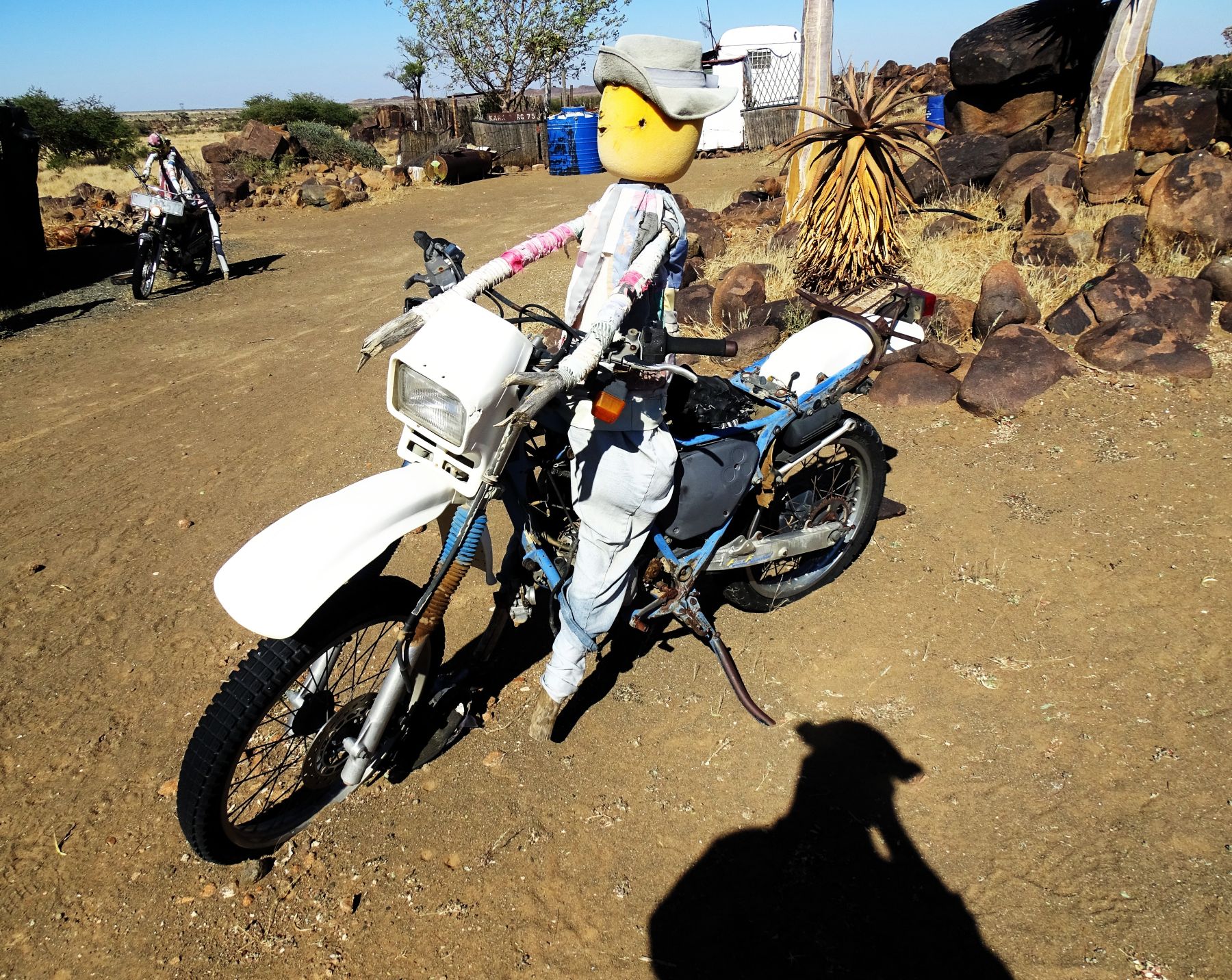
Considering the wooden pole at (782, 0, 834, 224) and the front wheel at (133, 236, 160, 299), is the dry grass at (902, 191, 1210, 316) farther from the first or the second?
the front wheel at (133, 236, 160, 299)

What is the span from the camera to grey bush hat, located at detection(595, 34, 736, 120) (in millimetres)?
2283

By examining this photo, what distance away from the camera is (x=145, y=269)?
380 inches

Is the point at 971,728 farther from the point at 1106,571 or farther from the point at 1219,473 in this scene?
the point at 1219,473

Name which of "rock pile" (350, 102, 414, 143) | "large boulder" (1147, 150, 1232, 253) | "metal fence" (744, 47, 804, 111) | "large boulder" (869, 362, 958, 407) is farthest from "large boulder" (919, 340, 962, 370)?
"rock pile" (350, 102, 414, 143)

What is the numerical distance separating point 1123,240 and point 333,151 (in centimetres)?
2040

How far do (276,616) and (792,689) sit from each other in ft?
6.31

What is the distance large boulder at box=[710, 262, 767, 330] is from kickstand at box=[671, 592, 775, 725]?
3.84 m

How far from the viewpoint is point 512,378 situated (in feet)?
6.02

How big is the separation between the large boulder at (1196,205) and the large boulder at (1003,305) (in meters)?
1.73

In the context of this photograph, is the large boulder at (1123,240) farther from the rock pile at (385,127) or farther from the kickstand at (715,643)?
the rock pile at (385,127)

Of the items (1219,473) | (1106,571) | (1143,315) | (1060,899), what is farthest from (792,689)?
(1143,315)

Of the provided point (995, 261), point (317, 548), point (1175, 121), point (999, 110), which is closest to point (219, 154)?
point (999, 110)

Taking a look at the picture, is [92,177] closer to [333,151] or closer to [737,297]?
[333,151]

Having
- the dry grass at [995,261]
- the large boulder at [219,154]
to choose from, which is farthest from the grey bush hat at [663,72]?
the large boulder at [219,154]
